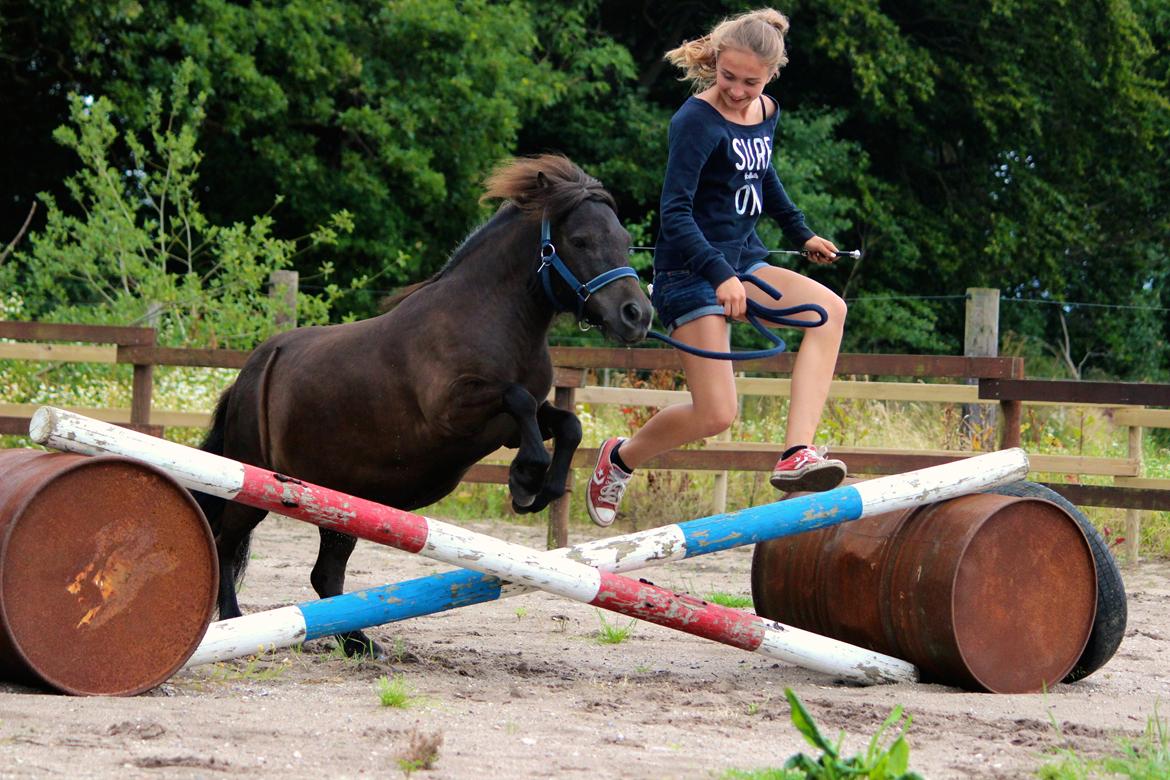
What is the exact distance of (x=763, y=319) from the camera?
14.5ft

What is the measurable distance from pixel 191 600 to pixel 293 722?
0.57 meters

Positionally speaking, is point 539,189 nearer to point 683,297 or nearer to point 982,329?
point 683,297

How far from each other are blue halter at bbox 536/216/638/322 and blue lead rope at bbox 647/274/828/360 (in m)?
0.23

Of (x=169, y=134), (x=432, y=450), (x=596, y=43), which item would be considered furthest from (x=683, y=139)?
Result: (x=596, y=43)

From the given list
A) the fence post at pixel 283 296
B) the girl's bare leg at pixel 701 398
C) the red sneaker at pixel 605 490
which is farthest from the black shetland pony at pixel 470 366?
the fence post at pixel 283 296

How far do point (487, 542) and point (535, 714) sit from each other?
0.51 meters

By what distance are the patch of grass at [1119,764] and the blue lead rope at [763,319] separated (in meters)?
1.56

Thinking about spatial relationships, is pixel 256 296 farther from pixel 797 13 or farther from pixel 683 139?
pixel 797 13

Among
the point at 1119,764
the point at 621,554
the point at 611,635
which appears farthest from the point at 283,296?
the point at 1119,764

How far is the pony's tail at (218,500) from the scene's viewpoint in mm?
5375

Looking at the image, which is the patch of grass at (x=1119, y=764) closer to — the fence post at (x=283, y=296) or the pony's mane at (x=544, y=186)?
the pony's mane at (x=544, y=186)

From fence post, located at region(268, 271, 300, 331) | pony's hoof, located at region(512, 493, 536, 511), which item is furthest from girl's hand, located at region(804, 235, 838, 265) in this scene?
fence post, located at region(268, 271, 300, 331)

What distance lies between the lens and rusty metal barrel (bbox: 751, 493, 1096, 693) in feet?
13.4

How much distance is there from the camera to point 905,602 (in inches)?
167
